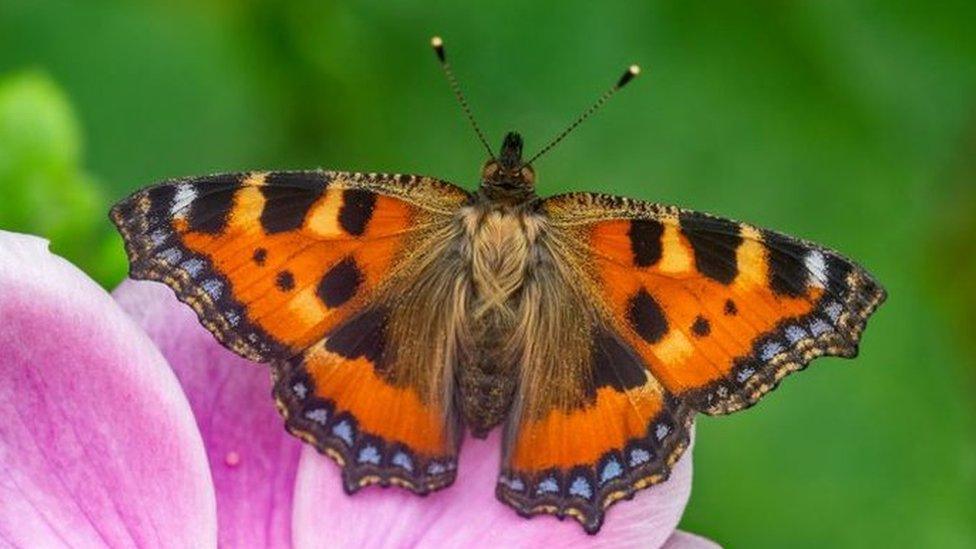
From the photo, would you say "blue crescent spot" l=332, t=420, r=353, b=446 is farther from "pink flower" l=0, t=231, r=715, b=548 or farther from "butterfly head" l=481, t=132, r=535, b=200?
"butterfly head" l=481, t=132, r=535, b=200

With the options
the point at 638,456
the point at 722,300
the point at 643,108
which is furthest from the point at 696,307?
the point at 643,108

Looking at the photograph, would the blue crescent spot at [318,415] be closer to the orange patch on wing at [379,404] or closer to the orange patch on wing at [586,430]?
the orange patch on wing at [379,404]

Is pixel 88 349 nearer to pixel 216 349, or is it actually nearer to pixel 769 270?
pixel 216 349

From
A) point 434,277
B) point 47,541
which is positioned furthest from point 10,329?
point 434,277

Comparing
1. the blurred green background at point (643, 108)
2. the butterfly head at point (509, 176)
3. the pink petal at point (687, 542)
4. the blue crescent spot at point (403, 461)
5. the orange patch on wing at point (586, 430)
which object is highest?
the blurred green background at point (643, 108)

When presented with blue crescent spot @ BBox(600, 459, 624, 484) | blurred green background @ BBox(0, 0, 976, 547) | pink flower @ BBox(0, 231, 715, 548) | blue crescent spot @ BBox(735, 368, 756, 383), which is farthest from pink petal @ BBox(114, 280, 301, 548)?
blurred green background @ BBox(0, 0, 976, 547)

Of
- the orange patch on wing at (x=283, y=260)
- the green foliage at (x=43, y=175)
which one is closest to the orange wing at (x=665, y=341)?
the orange patch on wing at (x=283, y=260)
